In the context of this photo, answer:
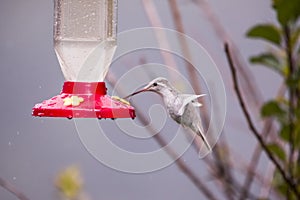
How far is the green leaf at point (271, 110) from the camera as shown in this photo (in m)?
1.53

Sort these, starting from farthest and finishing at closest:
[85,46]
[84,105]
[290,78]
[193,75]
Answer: [193,75] → [290,78] → [85,46] → [84,105]

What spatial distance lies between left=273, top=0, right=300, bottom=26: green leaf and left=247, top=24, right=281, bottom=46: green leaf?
0.37 ft

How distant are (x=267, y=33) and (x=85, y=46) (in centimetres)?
44

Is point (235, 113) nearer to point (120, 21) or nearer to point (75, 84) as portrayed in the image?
point (120, 21)

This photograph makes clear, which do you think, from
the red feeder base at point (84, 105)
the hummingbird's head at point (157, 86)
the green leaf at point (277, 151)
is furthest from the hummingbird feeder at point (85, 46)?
the green leaf at point (277, 151)

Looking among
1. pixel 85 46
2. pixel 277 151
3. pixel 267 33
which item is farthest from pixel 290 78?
pixel 85 46

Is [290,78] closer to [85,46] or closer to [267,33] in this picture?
[267,33]

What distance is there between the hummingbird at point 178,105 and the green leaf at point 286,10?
43cm

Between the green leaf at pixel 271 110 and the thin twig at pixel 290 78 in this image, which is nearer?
the thin twig at pixel 290 78

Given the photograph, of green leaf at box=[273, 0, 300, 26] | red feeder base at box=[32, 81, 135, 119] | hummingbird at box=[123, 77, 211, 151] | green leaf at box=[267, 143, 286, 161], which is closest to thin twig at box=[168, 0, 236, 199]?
green leaf at box=[267, 143, 286, 161]

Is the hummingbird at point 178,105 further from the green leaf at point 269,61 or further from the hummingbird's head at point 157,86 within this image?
the green leaf at point 269,61

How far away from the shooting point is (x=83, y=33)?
126 cm

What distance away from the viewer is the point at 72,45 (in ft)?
4.14

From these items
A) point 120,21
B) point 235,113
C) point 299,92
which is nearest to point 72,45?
point 299,92
